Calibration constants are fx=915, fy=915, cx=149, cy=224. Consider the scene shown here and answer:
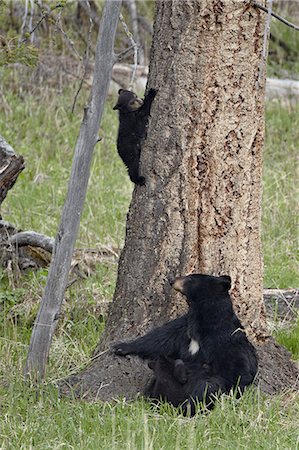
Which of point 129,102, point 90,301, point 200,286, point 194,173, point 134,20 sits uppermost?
point 134,20

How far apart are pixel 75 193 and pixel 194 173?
692mm

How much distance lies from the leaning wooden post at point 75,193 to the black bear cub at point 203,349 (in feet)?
1.93

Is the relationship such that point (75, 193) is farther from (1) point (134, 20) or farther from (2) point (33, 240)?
(1) point (134, 20)

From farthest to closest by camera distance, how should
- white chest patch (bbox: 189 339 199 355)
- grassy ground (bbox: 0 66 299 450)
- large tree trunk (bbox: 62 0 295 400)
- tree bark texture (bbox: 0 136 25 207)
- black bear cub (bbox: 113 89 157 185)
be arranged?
tree bark texture (bbox: 0 136 25 207), black bear cub (bbox: 113 89 157 185), large tree trunk (bbox: 62 0 295 400), white chest patch (bbox: 189 339 199 355), grassy ground (bbox: 0 66 299 450)

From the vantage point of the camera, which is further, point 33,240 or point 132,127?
point 33,240

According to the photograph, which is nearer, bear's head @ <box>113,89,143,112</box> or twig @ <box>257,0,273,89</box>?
twig @ <box>257,0,273,89</box>

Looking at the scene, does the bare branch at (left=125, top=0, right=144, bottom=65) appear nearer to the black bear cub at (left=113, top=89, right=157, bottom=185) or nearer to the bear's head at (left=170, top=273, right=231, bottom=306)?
the black bear cub at (left=113, top=89, right=157, bottom=185)

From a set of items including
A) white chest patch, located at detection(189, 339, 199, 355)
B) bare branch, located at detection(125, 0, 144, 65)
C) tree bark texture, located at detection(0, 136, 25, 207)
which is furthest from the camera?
bare branch, located at detection(125, 0, 144, 65)

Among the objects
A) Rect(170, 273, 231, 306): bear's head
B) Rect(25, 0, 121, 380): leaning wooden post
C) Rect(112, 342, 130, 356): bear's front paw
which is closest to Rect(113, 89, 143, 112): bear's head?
Rect(25, 0, 121, 380): leaning wooden post

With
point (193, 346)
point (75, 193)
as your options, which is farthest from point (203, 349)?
point (75, 193)

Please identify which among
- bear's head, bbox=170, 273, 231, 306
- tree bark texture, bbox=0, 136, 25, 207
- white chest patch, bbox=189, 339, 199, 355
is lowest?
white chest patch, bbox=189, 339, 199, 355

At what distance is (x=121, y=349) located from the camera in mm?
5191

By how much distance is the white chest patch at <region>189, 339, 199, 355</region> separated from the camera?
4.96 m

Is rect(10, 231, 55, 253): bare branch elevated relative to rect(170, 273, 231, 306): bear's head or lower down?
lower down
